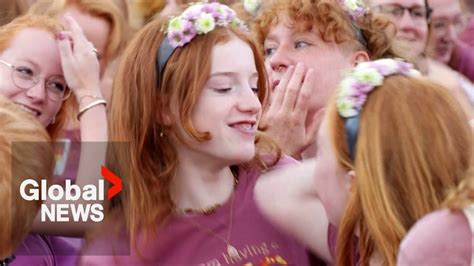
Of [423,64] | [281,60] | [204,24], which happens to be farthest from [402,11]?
[204,24]

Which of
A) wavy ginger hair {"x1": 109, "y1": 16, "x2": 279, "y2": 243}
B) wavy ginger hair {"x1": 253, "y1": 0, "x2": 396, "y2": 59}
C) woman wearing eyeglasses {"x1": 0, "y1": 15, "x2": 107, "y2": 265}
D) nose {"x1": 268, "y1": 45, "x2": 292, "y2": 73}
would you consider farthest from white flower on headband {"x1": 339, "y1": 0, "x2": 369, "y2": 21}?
woman wearing eyeglasses {"x1": 0, "y1": 15, "x2": 107, "y2": 265}

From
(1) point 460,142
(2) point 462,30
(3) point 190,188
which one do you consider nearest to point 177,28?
(3) point 190,188

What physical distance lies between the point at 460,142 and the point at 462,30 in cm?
217

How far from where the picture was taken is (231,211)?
2.50 m

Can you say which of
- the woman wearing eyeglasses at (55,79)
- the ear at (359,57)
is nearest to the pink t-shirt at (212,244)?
the woman wearing eyeglasses at (55,79)

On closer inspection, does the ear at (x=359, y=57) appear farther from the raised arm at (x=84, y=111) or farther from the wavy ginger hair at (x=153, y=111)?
the raised arm at (x=84, y=111)

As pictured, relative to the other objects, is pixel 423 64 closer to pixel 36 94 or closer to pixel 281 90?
pixel 281 90

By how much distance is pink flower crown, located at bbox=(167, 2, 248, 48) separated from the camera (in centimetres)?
252

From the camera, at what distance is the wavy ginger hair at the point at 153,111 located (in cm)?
248

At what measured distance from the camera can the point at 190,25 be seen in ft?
8.28

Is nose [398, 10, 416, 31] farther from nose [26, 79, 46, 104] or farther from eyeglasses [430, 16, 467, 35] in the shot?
nose [26, 79, 46, 104]

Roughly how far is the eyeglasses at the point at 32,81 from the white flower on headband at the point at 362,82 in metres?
1.00

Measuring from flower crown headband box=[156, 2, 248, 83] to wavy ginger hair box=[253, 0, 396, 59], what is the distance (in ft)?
1.35

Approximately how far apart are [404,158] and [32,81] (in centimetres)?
124
